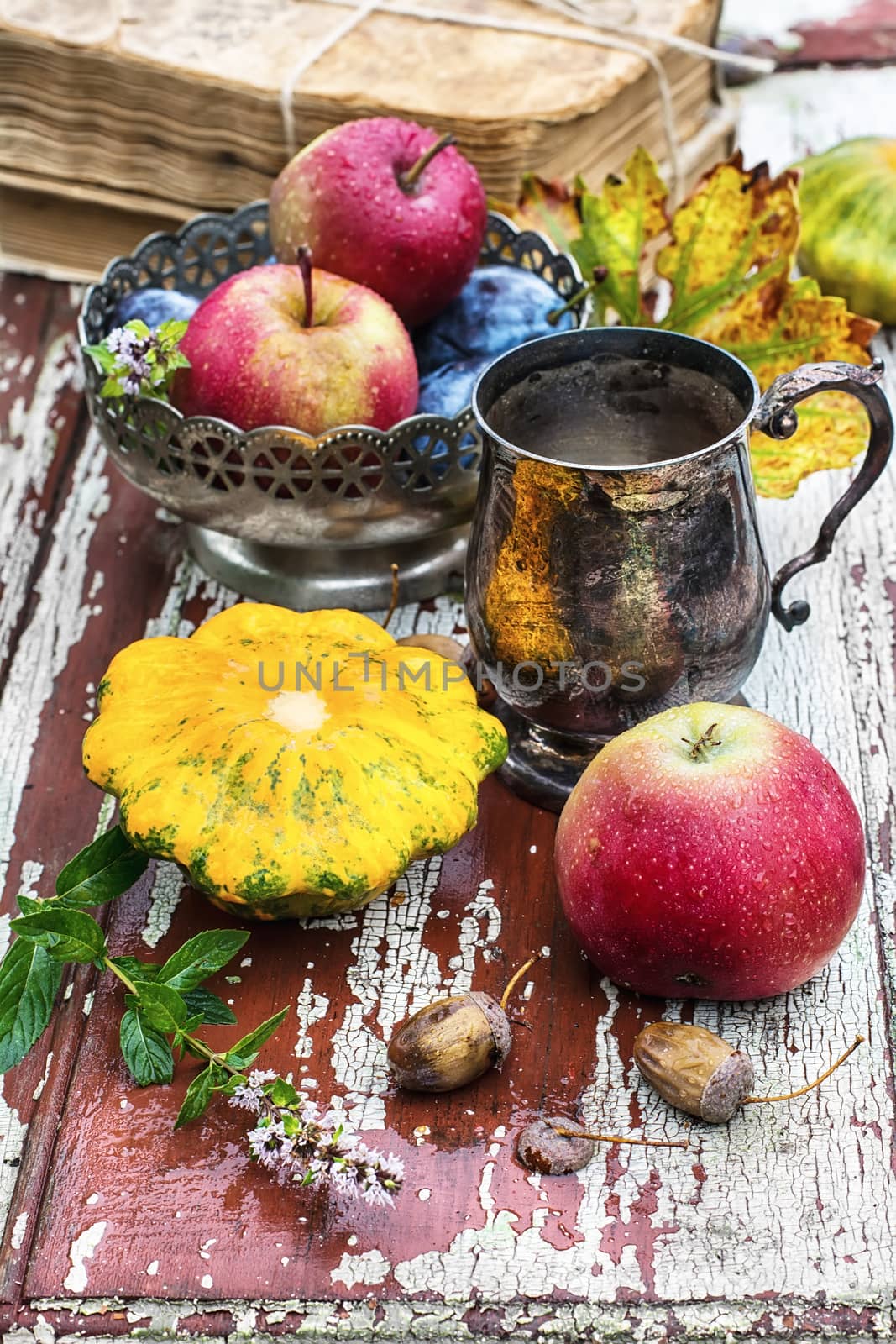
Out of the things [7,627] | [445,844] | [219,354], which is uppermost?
[219,354]

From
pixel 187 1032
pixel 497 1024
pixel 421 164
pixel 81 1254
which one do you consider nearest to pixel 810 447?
pixel 421 164

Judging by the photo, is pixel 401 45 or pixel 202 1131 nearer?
pixel 202 1131

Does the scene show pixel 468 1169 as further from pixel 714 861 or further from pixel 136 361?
pixel 136 361

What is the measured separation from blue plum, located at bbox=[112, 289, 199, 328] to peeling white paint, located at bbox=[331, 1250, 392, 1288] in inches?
31.0

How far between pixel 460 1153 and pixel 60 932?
0.89 feet

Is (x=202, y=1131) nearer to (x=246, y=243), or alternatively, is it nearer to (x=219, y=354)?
(x=219, y=354)

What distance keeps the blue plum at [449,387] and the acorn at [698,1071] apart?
1.82 feet

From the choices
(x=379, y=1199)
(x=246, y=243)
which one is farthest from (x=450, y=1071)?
(x=246, y=243)

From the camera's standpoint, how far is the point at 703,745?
2.88ft

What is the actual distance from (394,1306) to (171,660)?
1.51 ft

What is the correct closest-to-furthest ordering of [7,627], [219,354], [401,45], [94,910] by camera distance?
[94,910], [219,354], [7,627], [401,45]

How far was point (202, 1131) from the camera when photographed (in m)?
0.85

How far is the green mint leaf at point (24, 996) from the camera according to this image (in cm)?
86

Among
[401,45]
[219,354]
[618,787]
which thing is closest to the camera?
[618,787]
